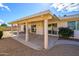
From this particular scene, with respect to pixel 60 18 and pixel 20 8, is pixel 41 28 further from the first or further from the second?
pixel 60 18

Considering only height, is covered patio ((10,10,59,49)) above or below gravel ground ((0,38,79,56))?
above

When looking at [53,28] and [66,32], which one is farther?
[53,28]

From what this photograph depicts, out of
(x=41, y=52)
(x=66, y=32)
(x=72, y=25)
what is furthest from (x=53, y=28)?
(x=41, y=52)

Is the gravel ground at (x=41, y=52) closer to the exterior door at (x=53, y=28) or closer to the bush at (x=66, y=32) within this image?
the bush at (x=66, y=32)

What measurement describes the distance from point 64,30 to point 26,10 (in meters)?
7.29

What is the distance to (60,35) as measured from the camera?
20.9 m

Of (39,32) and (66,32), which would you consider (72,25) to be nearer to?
(66,32)

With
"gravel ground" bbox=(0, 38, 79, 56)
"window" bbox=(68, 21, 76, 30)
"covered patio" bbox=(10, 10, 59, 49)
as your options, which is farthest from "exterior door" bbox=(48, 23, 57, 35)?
"gravel ground" bbox=(0, 38, 79, 56)

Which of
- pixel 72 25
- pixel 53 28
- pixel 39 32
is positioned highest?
pixel 72 25

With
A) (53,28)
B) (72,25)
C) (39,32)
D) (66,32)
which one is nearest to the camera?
(66,32)

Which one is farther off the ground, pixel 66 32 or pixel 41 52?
pixel 66 32

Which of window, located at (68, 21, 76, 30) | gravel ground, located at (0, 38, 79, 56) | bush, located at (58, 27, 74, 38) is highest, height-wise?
window, located at (68, 21, 76, 30)

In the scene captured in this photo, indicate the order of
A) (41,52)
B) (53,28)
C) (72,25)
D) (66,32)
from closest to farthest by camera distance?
(41,52) < (66,32) < (72,25) < (53,28)

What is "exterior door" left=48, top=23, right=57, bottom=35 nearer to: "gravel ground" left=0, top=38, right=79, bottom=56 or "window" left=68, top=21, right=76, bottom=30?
"window" left=68, top=21, right=76, bottom=30
